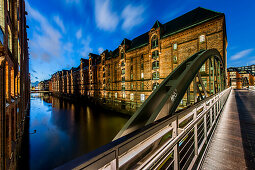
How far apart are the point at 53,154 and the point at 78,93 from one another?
32978mm

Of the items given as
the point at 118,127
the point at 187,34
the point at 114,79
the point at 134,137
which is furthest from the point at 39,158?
the point at 187,34

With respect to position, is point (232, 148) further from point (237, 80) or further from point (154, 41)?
point (237, 80)

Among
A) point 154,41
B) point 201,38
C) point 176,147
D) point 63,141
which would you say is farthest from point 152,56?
point 63,141

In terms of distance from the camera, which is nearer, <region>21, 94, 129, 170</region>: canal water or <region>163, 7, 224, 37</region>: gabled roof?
<region>21, 94, 129, 170</region>: canal water

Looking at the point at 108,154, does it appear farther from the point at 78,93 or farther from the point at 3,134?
the point at 78,93

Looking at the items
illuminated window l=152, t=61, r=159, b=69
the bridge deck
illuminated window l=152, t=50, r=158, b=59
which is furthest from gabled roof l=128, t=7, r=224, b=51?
the bridge deck

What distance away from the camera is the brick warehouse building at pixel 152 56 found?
39.5ft

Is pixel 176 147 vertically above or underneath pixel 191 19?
underneath

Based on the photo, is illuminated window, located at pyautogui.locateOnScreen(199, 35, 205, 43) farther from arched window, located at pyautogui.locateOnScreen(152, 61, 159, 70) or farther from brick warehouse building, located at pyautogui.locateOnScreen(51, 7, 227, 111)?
arched window, located at pyautogui.locateOnScreen(152, 61, 159, 70)

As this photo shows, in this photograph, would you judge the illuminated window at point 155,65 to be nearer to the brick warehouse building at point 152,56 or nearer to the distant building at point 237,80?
the brick warehouse building at point 152,56

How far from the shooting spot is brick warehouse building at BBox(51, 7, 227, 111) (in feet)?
39.5

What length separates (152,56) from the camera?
17.4 meters

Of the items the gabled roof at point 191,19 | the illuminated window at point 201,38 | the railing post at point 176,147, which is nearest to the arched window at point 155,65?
the gabled roof at point 191,19

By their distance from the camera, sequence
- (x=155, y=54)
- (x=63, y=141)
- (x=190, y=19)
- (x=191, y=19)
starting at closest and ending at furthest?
(x=63, y=141) < (x=191, y=19) < (x=190, y=19) < (x=155, y=54)
